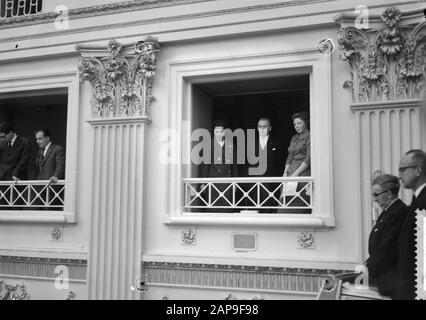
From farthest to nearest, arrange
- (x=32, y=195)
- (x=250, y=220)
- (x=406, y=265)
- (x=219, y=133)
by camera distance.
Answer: (x=32, y=195) → (x=219, y=133) → (x=250, y=220) → (x=406, y=265)

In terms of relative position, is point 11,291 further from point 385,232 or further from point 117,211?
point 385,232

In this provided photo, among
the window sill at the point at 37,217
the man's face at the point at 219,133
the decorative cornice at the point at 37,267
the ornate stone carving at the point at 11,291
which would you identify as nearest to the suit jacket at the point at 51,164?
the window sill at the point at 37,217

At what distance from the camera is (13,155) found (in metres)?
2.45

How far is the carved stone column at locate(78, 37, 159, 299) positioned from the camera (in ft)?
7.42

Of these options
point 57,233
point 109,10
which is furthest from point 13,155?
point 109,10

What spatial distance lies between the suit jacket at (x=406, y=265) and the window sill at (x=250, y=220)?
1.31 feet

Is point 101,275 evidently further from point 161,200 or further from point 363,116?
point 363,116

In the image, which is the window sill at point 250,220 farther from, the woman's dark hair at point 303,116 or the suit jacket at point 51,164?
the suit jacket at point 51,164

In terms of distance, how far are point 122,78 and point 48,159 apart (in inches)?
23.0

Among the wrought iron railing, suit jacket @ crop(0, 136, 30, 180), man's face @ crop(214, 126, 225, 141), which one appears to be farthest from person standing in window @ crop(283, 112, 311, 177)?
the wrought iron railing

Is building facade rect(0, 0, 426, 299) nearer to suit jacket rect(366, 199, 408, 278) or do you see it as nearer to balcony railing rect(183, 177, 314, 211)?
balcony railing rect(183, 177, 314, 211)

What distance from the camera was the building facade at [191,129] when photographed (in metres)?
2.10

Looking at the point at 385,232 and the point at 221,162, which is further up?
the point at 221,162
